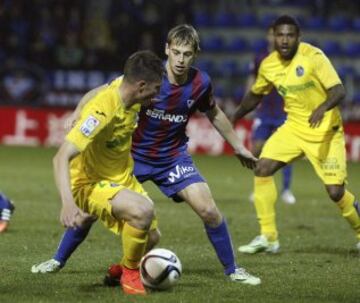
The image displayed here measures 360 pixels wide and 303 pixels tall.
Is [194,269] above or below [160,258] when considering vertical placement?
below

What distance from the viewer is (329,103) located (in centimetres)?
919

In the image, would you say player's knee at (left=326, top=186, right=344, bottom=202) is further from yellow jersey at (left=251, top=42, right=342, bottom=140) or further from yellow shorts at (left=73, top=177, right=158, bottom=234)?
yellow shorts at (left=73, top=177, right=158, bottom=234)

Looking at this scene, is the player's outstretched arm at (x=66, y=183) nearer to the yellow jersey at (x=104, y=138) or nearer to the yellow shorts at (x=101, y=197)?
the yellow jersey at (x=104, y=138)

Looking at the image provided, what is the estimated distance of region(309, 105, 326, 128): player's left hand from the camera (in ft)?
29.3

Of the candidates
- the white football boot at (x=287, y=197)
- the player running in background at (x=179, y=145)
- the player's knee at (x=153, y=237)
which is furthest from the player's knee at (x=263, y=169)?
the white football boot at (x=287, y=197)

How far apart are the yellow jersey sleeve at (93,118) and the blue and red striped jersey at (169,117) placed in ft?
3.30

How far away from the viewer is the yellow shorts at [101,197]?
7.10 metres

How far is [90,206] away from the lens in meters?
7.22

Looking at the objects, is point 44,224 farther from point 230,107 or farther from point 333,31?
point 333,31

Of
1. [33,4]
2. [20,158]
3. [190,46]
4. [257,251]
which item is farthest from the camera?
[33,4]

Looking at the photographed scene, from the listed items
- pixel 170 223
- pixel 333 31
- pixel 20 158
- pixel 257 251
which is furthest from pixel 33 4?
pixel 257 251

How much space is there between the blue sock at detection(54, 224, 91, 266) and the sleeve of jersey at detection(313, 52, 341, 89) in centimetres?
283

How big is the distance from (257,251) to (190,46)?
2627 millimetres

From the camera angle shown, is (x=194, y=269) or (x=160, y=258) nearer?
(x=160, y=258)
